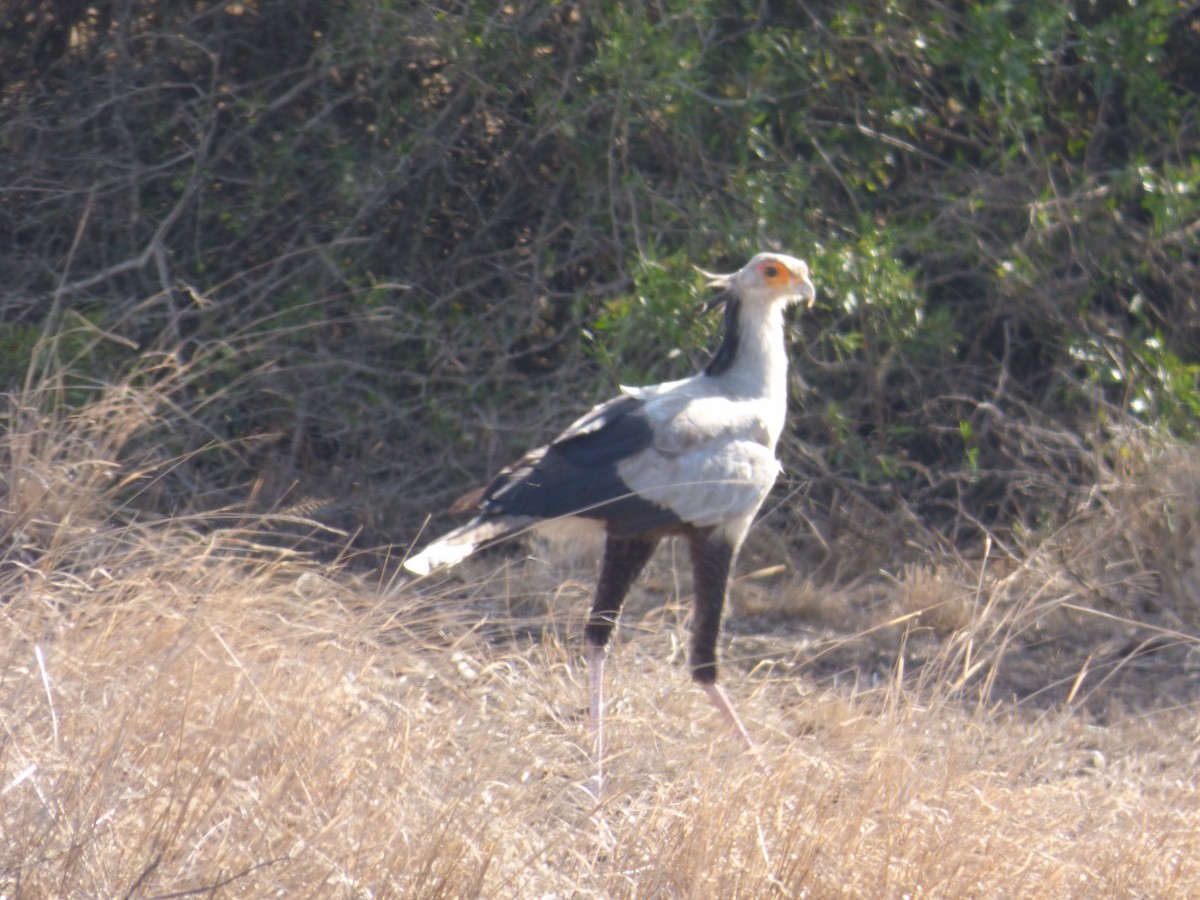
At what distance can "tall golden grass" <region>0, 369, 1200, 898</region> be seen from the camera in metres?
3.08

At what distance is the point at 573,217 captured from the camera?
21.6ft

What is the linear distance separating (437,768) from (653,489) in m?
1.34

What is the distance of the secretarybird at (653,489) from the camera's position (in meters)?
4.56

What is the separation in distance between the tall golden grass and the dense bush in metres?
1.65

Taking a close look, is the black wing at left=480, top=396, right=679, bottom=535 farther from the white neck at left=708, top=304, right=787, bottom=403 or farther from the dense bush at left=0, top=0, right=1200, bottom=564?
the dense bush at left=0, top=0, right=1200, bottom=564

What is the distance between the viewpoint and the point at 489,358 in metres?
6.63

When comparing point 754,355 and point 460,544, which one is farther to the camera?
point 754,355

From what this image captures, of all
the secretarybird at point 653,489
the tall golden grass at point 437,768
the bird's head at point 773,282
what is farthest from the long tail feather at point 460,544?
the bird's head at point 773,282

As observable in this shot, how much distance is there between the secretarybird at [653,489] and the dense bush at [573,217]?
1.26 metres

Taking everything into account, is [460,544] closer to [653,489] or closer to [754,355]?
[653,489]

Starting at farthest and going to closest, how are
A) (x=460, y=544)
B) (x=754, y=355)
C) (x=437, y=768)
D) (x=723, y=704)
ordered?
(x=754, y=355) → (x=723, y=704) → (x=460, y=544) → (x=437, y=768)

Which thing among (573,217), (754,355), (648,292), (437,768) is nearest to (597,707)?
(437,768)

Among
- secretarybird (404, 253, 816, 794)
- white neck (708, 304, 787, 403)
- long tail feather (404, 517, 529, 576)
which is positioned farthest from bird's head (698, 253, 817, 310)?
long tail feather (404, 517, 529, 576)

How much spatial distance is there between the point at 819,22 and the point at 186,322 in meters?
2.83
